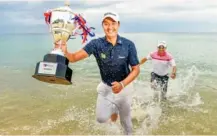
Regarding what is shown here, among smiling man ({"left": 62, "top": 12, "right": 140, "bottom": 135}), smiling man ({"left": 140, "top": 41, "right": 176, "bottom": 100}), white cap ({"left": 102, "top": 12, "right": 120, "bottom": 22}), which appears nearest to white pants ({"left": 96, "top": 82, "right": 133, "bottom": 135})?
smiling man ({"left": 62, "top": 12, "right": 140, "bottom": 135})

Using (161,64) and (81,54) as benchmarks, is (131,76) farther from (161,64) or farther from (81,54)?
(161,64)

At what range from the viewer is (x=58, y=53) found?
624 cm

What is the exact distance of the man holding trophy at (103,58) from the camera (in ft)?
20.4

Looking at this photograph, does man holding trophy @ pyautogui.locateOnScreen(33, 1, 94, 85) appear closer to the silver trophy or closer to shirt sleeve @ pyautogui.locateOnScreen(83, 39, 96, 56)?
the silver trophy

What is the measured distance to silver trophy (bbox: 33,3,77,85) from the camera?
20.3 feet

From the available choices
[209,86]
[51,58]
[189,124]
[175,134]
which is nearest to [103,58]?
[51,58]

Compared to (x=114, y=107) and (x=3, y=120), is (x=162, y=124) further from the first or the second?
(x=3, y=120)

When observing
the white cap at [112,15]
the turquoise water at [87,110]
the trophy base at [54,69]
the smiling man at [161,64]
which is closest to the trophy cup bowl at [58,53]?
the trophy base at [54,69]

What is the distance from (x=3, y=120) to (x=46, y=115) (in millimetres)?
1176

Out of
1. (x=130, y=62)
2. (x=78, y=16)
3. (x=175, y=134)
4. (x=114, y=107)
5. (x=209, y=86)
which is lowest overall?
(x=209, y=86)

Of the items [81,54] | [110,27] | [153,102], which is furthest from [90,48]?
[153,102]

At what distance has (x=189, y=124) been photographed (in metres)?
9.96

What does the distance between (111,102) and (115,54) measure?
101 centimetres

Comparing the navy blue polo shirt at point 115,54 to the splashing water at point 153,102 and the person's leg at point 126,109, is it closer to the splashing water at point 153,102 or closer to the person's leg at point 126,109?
the person's leg at point 126,109
